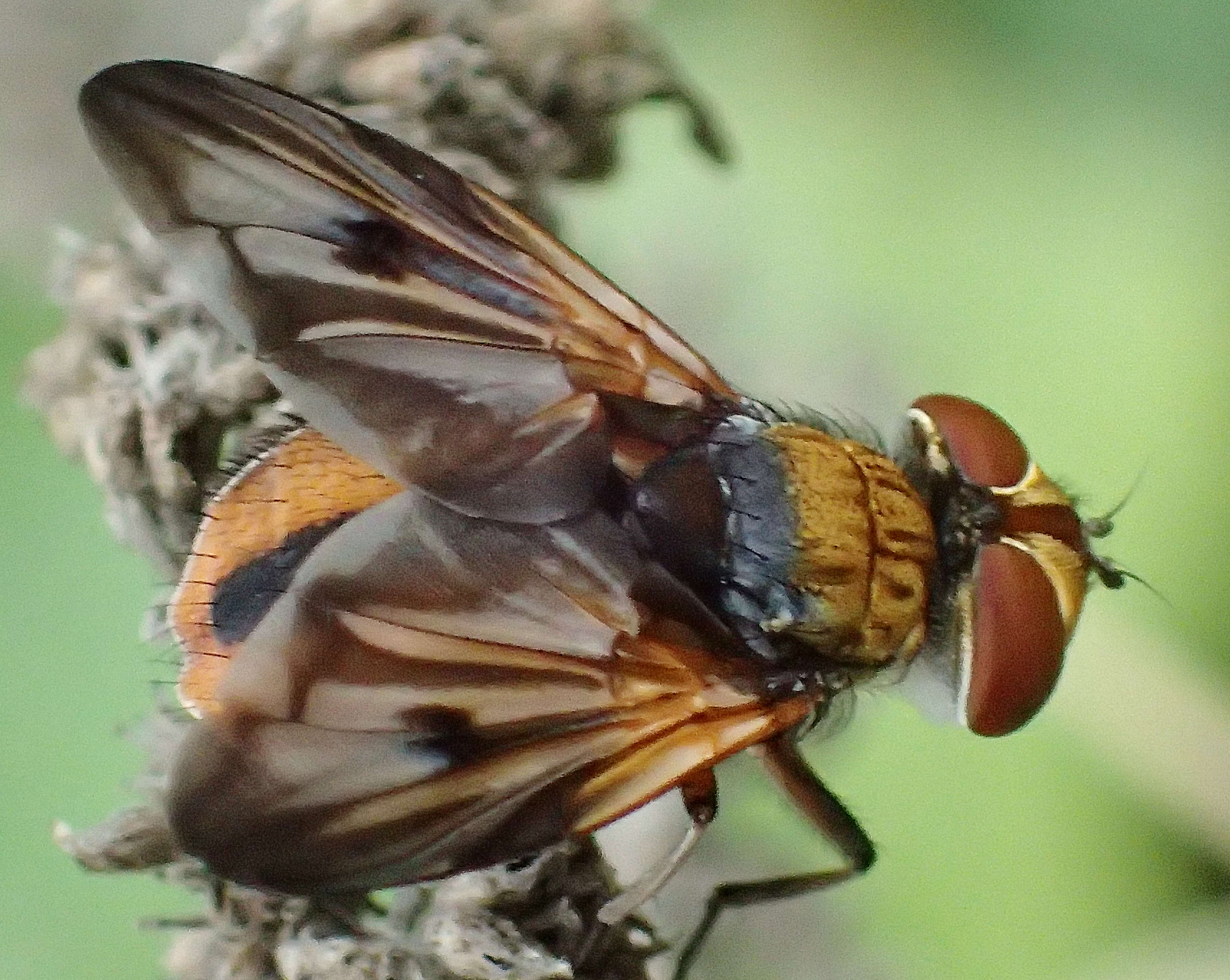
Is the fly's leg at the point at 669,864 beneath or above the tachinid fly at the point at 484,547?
beneath

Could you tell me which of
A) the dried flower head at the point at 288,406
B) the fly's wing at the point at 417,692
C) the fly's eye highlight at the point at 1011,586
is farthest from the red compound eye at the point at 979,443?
the dried flower head at the point at 288,406

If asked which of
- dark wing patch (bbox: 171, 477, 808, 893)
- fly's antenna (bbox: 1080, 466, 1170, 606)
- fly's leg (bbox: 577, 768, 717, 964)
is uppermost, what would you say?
fly's antenna (bbox: 1080, 466, 1170, 606)

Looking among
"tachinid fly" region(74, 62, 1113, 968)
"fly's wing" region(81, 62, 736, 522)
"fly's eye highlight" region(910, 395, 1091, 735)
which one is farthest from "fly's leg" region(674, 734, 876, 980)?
"fly's wing" region(81, 62, 736, 522)

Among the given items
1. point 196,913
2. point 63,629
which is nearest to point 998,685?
point 196,913

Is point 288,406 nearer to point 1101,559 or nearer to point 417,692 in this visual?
point 417,692

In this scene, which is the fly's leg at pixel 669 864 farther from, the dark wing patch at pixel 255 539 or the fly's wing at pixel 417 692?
the dark wing patch at pixel 255 539

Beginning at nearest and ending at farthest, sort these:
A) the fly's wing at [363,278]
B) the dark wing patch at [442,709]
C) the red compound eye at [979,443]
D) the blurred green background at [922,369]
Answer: the dark wing patch at [442,709] < the fly's wing at [363,278] < the red compound eye at [979,443] < the blurred green background at [922,369]

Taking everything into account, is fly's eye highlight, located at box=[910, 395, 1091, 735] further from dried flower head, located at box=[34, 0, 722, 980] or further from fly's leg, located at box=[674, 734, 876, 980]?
dried flower head, located at box=[34, 0, 722, 980]

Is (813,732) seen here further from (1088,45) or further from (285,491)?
(1088,45)

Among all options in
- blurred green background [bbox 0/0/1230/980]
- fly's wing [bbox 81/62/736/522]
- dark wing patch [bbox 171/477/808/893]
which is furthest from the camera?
blurred green background [bbox 0/0/1230/980]
